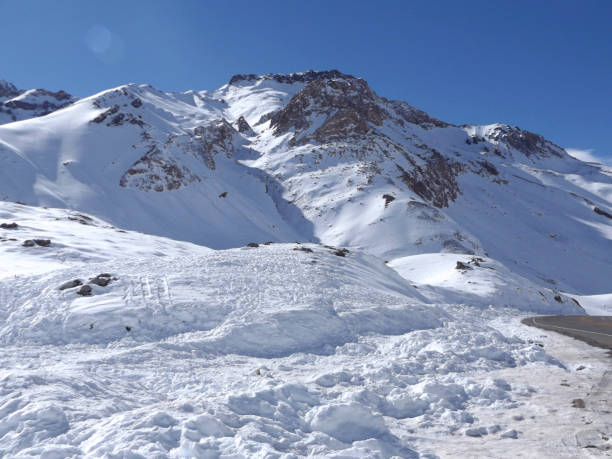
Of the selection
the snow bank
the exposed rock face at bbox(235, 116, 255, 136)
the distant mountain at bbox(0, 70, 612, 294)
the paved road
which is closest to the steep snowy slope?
the distant mountain at bbox(0, 70, 612, 294)

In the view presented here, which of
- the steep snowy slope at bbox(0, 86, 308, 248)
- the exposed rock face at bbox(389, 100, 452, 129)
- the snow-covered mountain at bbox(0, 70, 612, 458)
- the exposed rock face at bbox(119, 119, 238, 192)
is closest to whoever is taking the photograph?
the snow-covered mountain at bbox(0, 70, 612, 458)

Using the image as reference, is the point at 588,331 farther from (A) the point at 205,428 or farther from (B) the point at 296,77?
(B) the point at 296,77

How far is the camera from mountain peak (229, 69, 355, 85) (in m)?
172

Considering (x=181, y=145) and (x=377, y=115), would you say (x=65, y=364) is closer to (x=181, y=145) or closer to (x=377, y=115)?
(x=181, y=145)

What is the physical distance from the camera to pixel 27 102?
5615 inches

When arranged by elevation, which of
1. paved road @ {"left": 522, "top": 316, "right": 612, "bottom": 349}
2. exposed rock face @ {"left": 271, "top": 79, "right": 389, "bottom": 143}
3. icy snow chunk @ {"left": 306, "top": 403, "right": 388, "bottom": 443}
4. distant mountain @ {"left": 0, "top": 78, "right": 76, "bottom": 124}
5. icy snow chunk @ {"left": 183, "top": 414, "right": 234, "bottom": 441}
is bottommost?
icy snow chunk @ {"left": 306, "top": 403, "right": 388, "bottom": 443}

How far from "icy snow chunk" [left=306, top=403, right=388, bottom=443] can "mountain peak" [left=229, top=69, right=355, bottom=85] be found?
177m

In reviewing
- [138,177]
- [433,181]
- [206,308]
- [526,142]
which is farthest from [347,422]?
[526,142]

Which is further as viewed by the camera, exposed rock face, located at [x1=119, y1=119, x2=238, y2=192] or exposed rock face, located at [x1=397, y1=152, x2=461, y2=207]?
exposed rock face, located at [x1=397, y1=152, x2=461, y2=207]

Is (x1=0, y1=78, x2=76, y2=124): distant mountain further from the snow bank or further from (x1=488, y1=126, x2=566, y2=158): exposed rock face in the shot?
(x1=488, y1=126, x2=566, y2=158): exposed rock face

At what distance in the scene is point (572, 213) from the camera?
83500 mm

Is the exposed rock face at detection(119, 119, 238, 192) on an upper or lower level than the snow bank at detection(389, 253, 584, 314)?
upper

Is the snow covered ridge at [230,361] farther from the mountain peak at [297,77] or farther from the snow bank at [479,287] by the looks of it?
the mountain peak at [297,77]

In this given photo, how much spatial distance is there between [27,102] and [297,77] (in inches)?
4295
